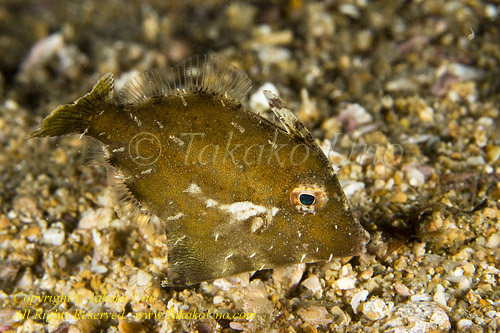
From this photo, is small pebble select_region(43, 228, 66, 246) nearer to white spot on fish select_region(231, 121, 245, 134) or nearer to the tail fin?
the tail fin

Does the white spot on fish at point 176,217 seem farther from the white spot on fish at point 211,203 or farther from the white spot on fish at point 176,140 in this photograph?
the white spot on fish at point 176,140

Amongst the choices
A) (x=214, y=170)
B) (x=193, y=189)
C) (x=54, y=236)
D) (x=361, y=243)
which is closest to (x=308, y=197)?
(x=361, y=243)

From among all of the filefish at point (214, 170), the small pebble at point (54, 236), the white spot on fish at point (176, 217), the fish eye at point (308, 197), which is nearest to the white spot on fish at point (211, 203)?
the filefish at point (214, 170)

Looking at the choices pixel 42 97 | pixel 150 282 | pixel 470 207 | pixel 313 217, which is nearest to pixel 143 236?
pixel 150 282

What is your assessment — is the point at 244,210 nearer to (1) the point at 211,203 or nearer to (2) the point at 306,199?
(1) the point at 211,203

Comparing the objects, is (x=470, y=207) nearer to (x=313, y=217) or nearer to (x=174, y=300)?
(x=313, y=217)

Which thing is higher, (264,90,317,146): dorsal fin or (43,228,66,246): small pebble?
(264,90,317,146): dorsal fin

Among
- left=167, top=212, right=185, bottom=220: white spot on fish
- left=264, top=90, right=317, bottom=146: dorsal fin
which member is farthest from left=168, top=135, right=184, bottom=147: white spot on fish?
left=264, top=90, right=317, bottom=146: dorsal fin
